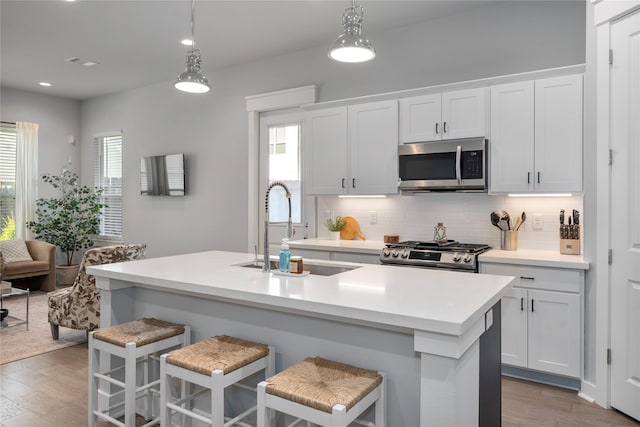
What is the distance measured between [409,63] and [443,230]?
167 cm

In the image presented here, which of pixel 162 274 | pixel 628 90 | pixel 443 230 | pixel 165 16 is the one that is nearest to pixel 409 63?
pixel 443 230

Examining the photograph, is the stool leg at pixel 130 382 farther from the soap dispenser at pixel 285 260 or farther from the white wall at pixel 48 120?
the white wall at pixel 48 120

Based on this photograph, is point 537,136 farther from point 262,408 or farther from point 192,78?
point 262,408

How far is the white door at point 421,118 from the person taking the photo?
3770 millimetres

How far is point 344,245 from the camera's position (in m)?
4.14

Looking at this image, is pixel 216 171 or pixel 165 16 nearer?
pixel 165 16

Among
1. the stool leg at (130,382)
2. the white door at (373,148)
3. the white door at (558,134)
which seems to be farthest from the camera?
the white door at (373,148)

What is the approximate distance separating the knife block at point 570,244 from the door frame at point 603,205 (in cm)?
40

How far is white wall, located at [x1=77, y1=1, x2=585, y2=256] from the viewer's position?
146 inches

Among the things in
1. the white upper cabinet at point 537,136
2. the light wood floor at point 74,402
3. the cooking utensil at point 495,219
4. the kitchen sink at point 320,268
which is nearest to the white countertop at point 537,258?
the cooking utensil at point 495,219

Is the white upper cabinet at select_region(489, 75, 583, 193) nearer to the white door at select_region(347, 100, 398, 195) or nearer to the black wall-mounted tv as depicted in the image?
the white door at select_region(347, 100, 398, 195)

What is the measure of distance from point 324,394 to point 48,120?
296 inches

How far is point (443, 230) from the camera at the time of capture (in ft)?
13.1

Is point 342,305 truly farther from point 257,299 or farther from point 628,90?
point 628,90
